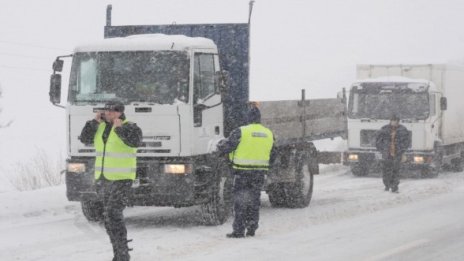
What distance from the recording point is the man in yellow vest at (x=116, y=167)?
28.0 ft

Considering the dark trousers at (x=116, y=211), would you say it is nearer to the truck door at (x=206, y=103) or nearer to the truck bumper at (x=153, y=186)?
the truck bumper at (x=153, y=186)

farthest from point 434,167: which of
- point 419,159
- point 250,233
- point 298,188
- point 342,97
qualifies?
point 250,233

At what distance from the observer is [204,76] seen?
12.1 m

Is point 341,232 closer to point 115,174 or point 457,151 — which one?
point 115,174

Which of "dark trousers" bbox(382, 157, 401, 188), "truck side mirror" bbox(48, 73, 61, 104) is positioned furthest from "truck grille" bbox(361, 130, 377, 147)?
"truck side mirror" bbox(48, 73, 61, 104)

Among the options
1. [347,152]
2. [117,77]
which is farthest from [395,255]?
[347,152]

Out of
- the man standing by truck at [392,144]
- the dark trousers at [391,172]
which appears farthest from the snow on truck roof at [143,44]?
the man standing by truck at [392,144]

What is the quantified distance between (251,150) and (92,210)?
300 centimetres

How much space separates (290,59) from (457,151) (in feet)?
247

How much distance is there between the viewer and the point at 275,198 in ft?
51.3

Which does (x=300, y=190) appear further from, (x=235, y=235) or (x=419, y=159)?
(x=419, y=159)

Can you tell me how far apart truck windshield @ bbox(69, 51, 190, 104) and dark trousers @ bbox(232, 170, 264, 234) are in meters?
1.37

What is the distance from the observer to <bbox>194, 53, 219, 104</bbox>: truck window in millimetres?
11883

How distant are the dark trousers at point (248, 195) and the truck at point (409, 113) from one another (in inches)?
443
